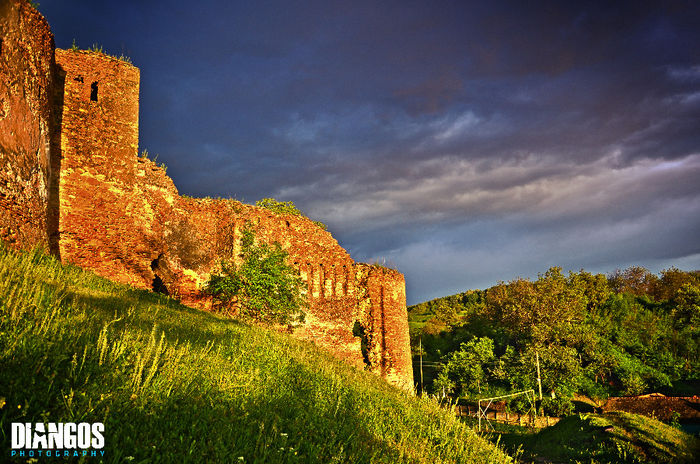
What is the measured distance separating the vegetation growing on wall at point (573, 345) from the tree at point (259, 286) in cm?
2001

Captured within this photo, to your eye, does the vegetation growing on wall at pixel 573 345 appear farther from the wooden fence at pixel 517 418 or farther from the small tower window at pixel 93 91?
the small tower window at pixel 93 91

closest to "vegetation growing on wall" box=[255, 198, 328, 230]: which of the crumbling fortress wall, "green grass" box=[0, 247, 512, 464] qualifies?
the crumbling fortress wall

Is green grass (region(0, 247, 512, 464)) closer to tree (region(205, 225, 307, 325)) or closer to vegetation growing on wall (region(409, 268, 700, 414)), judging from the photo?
tree (region(205, 225, 307, 325))

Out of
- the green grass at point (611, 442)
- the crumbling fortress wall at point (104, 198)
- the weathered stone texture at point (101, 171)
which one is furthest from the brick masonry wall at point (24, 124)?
the green grass at point (611, 442)

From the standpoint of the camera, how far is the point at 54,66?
12250mm

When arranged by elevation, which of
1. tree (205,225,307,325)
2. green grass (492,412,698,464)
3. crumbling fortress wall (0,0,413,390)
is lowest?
green grass (492,412,698,464)

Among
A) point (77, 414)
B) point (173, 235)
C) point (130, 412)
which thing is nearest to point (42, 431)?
point (77, 414)

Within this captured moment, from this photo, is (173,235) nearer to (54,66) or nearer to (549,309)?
(54,66)

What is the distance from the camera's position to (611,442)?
18609 millimetres

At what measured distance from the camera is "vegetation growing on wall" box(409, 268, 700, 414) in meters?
31.8

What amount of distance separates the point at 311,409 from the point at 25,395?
137 inches

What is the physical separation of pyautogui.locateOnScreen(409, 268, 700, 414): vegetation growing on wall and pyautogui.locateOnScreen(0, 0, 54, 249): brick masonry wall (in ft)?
98.1

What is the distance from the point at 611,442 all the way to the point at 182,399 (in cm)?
2111

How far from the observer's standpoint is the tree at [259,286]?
1566cm
